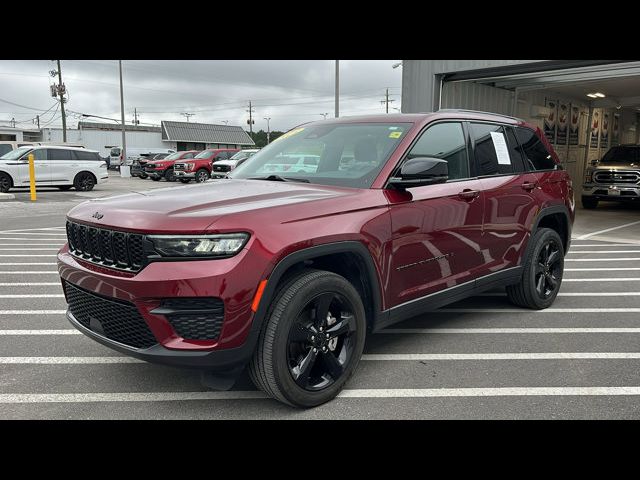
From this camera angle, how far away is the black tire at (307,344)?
116 inches

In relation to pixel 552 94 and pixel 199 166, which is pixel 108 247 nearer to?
pixel 552 94

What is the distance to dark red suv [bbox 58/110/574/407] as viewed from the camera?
2.79m

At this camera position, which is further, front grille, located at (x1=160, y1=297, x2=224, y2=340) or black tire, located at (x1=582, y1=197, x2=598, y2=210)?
black tire, located at (x1=582, y1=197, x2=598, y2=210)

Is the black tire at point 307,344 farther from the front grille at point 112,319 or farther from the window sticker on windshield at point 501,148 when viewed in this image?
the window sticker on windshield at point 501,148

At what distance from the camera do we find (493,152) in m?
4.68

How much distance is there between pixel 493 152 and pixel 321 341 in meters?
2.49

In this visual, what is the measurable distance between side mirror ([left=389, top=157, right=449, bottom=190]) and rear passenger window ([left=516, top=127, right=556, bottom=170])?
1926mm

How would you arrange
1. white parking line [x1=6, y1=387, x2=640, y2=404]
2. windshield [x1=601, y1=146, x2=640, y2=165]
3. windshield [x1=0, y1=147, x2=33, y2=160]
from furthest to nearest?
windshield [x1=0, y1=147, x2=33, y2=160], windshield [x1=601, y1=146, x2=640, y2=165], white parking line [x1=6, y1=387, x2=640, y2=404]

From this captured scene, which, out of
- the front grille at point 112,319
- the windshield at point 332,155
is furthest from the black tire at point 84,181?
the front grille at point 112,319

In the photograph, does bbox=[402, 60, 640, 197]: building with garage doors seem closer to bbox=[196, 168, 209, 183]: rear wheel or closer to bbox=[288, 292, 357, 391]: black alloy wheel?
bbox=[288, 292, 357, 391]: black alloy wheel

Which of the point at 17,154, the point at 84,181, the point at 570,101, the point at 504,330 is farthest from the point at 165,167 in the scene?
the point at 504,330

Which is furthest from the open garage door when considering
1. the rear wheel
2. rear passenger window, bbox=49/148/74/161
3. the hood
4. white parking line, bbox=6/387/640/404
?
the rear wheel

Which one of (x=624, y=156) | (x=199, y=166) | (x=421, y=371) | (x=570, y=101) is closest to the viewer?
(x=421, y=371)

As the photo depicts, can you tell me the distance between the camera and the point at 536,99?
16.2m
